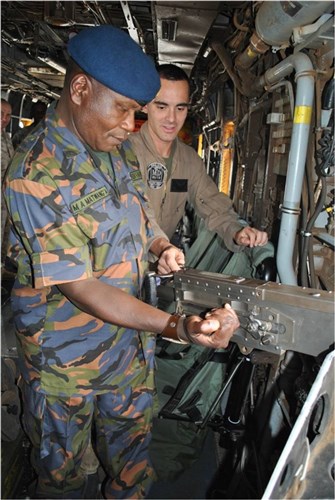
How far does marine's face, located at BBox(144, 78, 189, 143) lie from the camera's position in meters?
Result: 2.98

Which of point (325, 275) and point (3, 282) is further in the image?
point (3, 282)

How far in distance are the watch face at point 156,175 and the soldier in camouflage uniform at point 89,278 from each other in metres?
0.83

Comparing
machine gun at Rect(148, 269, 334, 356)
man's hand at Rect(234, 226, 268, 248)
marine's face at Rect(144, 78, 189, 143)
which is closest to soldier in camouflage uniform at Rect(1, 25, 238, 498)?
machine gun at Rect(148, 269, 334, 356)

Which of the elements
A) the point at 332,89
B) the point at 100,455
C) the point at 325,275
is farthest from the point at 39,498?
the point at 332,89

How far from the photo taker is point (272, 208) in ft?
11.2

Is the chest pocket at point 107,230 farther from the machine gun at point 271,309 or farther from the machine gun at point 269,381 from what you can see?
the machine gun at point 271,309

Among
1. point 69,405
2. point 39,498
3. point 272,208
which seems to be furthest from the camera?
point 272,208

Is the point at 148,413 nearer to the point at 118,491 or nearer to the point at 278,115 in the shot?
the point at 118,491

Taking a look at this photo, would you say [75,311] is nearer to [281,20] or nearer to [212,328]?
[212,328]

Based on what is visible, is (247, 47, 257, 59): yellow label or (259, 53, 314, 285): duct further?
(247, 47, 257, 59): yellow label

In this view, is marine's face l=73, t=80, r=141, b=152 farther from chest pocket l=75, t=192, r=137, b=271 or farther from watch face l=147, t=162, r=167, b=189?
watch face l=147, t=162, r=167, b=189

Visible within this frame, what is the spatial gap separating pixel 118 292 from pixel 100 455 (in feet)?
3.39

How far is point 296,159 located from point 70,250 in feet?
4.39

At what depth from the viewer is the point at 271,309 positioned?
1.55m
